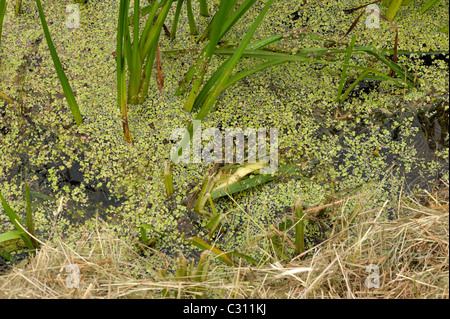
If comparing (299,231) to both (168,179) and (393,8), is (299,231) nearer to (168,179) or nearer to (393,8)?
(168,179)

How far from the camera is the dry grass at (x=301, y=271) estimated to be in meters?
1.23

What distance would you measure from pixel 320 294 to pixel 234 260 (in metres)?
0.27

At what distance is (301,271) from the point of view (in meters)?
1.23

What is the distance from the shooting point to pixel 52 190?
151cm

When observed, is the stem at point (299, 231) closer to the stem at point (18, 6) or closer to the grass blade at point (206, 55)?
the grass blade at point (206, 55)

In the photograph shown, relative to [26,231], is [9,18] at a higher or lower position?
higher

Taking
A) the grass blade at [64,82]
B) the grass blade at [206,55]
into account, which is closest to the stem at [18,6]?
the grass blade at [64,82]

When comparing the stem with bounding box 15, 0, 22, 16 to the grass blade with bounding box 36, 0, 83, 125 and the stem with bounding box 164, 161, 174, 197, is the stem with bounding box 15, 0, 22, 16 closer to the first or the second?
the grass blade with bounding box 36, 0, 83, 125

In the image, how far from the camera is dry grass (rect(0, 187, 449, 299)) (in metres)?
1.23
